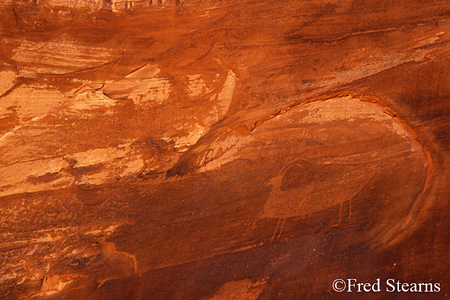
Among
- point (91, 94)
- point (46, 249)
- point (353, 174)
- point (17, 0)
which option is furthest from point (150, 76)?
point (353, 174)

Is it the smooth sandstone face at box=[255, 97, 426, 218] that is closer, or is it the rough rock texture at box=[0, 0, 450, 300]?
the rough rock texture at box=[0, 0, 450, 300]

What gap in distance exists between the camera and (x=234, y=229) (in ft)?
6.56

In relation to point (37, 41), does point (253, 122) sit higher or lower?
lower

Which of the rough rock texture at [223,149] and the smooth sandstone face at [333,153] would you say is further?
the smooth sandstone face at [333,153]

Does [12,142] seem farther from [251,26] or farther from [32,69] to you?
[251,26]

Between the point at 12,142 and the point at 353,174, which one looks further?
the point at 353,174

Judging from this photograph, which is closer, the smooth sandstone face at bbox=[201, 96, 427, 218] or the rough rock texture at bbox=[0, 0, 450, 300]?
the rough rock texture at bbox=[0, 0, 450, 300]

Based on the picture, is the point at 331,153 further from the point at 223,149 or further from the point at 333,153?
the point at 223,149

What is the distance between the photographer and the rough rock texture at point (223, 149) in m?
1.91

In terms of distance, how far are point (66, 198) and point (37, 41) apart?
1.20m

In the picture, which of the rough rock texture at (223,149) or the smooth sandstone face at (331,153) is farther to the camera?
the smooth sandstone face at (331,153)

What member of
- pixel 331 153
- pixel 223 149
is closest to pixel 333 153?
pixel 331 153

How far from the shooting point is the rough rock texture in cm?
191

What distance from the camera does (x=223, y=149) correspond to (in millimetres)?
2021
